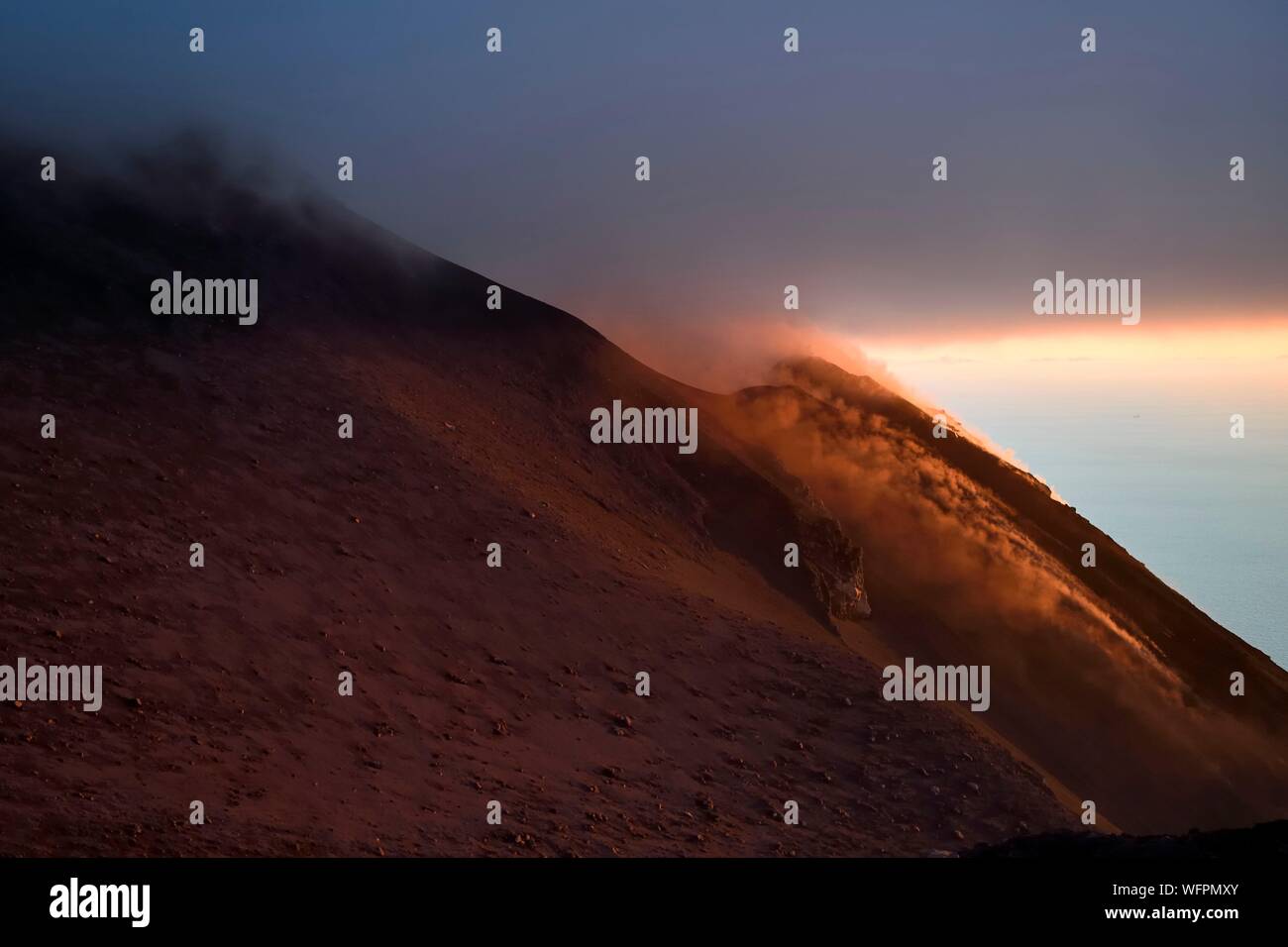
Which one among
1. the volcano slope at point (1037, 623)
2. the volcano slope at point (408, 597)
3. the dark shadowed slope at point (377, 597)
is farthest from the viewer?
the volcano slope at point (1037, 623)

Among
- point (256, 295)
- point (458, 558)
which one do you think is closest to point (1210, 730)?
point (458, 558)

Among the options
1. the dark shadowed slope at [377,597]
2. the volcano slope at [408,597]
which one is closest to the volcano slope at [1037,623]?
the volcano slope at [408,597]

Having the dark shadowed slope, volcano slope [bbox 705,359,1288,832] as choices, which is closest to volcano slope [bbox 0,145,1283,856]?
the dark shadowed slope

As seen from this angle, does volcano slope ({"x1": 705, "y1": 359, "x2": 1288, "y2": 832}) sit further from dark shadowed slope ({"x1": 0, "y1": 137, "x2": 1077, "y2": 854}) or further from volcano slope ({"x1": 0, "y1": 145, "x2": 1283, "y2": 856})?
dark shadowed slope ({"x1": 0, "y1": 137, "x2": 1077, "y2": 854})

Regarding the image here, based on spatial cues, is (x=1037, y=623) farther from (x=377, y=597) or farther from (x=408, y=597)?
(x=377, y=597)

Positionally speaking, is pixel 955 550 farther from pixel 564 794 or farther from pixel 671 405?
pixel 564 794

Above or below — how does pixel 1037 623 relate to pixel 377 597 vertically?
above

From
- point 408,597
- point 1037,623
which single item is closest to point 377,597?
point 408,597

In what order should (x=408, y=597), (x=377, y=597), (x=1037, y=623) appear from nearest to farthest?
(x=377, y=597)
(x=408, y=597)
(x=1037, y=623)

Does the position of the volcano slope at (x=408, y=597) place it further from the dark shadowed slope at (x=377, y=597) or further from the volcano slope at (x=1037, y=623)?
the volcano slope at (x=1037, y=623)
